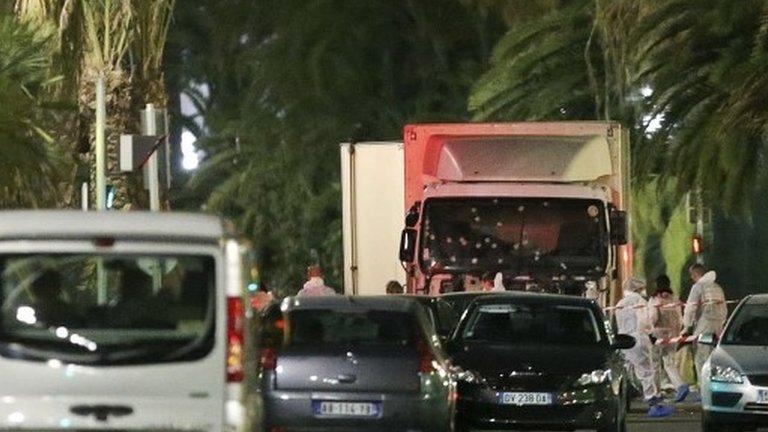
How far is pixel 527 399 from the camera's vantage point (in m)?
20.1

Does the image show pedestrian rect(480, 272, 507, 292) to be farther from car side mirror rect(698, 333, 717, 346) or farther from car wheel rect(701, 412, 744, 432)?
car wheel rect(701, 412, 744, 432)

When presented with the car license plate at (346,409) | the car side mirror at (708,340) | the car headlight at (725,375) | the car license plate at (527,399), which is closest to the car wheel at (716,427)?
the car headlight at (725,375)

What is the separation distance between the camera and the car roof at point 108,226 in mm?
13609

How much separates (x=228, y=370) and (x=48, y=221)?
1.39 meters

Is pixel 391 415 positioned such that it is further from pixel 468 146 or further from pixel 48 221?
pixel 468 146

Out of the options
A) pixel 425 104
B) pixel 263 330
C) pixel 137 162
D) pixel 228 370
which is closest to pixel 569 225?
pixel 137 162

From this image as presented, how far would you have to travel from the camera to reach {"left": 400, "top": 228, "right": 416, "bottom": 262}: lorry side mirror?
2623cm

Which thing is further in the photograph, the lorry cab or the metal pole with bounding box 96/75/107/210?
the lorry cab

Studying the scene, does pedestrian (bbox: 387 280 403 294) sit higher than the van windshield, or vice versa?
pedestrian (bbox: 387 280 403 294)

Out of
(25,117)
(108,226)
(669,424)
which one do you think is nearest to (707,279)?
(669,424)

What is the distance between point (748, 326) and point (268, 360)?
5.92 meters

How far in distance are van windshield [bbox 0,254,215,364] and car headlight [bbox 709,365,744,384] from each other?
8.26 metres

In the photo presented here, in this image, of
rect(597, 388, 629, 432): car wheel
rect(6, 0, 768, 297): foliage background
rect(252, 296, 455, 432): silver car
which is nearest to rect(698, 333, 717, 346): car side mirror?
rect(597, 388, 629, 432): car wheel

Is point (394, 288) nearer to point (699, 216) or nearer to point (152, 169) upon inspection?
point (152, 169)
